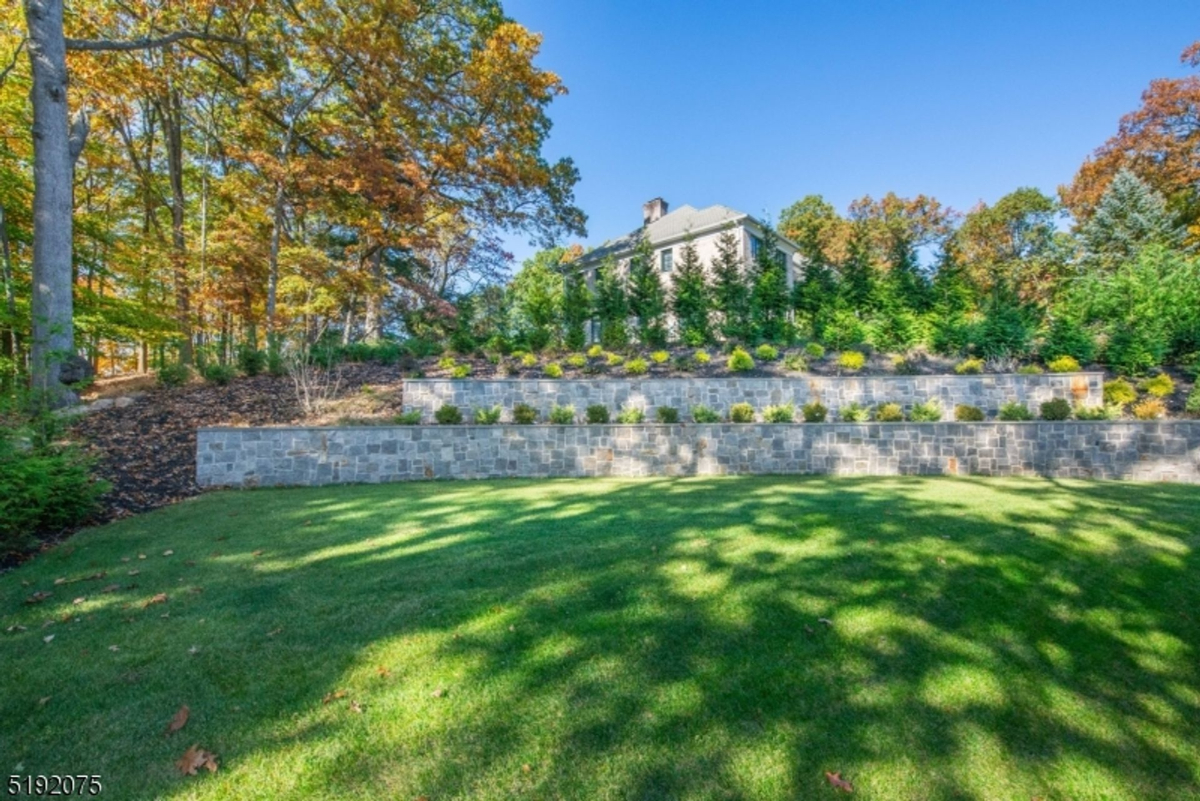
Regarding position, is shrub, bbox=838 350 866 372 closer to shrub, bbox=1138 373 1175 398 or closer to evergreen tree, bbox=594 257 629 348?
shrub, bbox=1138 373 1175 398

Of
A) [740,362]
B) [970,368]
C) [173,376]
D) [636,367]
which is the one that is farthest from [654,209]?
[173,376]

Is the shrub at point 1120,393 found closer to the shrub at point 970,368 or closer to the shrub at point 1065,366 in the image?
the shrub at point 1065,366

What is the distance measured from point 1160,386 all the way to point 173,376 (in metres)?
18.0

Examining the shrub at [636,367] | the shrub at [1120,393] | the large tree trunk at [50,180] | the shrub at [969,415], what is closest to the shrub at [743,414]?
the shrub at [636,367]

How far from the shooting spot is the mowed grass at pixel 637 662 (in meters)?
1.80

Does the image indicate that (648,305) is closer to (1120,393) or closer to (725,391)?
(725,391)

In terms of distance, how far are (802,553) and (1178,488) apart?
552 centimetres

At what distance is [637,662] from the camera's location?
2.34 metres

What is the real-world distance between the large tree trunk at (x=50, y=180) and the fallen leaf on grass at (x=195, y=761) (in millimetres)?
7909

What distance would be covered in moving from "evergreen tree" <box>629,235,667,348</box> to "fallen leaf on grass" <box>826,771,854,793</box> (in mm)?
11917

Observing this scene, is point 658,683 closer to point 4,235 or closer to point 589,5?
point 589,5

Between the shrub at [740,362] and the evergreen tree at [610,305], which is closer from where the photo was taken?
the shrub at [740,362]

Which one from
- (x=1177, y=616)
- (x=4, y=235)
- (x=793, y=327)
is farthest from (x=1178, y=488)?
(x=4, y=235)

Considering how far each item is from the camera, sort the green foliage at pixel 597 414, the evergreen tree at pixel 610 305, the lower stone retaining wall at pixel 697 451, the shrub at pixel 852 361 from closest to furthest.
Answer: the lower stone retaining wall at pixel 697 451, the green foliage at pixel 597 414, the shrub at pixel 852 361, the evergreen tree at pixel 610 305
